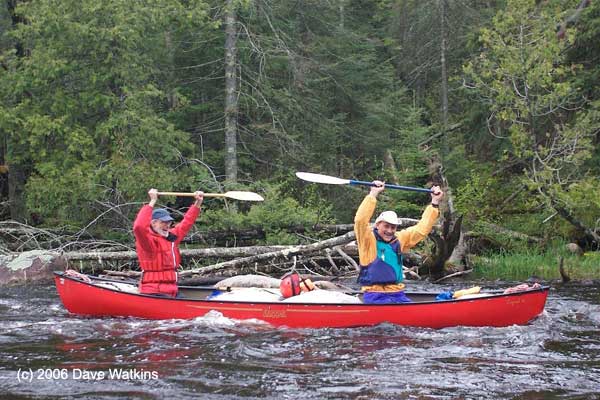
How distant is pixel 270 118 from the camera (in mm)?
19172

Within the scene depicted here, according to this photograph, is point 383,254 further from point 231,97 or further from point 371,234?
point 231,97

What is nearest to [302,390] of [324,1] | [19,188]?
[19,188]

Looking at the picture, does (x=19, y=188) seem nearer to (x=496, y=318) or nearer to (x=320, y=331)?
(x=320, y=331)

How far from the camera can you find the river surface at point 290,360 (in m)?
5.84

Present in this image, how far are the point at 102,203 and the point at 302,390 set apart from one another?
10145mm

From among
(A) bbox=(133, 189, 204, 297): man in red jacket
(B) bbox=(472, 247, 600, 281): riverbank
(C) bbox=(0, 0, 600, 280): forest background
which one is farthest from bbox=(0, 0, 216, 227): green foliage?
(B) bbox=(472, 247, 600, 281): riverbank

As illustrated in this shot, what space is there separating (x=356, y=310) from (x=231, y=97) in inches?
392

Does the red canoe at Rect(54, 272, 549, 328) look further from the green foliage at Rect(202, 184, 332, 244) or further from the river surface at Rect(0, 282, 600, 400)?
the green foliage at Rect(202, 184, 332, 244)

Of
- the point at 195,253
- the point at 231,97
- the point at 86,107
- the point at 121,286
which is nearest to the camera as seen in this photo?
the point at 121,286

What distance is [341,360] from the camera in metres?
6.93

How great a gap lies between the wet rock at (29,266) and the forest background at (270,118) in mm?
1777

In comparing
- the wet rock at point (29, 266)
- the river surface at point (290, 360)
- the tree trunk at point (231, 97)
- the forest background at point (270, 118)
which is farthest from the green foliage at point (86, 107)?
the river surface at point (290, 360)

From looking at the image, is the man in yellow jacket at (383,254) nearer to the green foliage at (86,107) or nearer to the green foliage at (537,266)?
the green foliage at (537,266)

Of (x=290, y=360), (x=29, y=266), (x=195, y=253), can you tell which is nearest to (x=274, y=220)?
(x=195, y=253)
